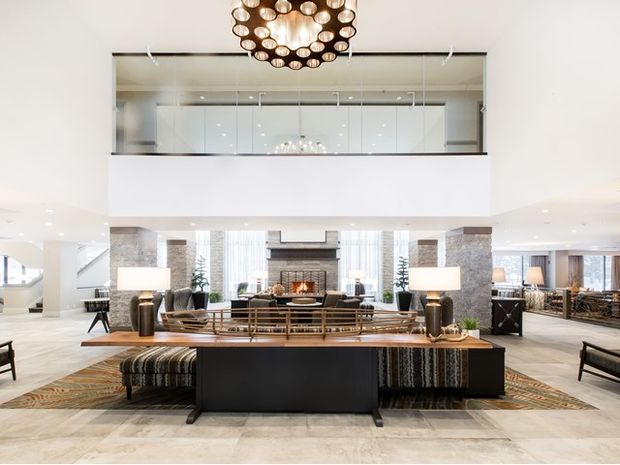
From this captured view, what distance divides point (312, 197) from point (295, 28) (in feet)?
12.6

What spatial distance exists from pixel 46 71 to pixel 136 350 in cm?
477

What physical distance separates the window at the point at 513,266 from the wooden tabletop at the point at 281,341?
19301mm

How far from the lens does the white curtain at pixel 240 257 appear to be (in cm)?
1744

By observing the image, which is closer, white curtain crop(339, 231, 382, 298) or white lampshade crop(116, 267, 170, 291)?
white lampshade crop(116, 267, 170, 291)

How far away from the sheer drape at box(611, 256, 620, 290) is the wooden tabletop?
842 inches

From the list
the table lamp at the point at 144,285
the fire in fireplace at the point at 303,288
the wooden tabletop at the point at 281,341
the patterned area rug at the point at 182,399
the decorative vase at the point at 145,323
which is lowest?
the patterned area rug at the point at 182,399

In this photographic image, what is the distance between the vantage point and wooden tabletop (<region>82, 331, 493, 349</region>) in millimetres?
3816

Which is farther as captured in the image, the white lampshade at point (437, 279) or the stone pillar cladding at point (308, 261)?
the stone pillar cladding at point (308, 261)

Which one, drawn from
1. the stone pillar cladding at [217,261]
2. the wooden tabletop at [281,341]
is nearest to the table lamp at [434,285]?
the wooden tabletop at [281,341]

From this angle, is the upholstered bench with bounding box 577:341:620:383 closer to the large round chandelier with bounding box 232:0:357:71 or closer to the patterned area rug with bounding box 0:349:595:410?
the patterned area rug with bounding box 0:349:595:410

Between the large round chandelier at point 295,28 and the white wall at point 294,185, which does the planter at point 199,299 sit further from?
the large round chandelier at point 295,28

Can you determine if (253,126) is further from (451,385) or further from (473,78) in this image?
(451,385)

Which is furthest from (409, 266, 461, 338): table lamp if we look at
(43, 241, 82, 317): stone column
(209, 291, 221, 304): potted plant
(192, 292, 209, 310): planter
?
(209, 291, 221, 304): potted plant

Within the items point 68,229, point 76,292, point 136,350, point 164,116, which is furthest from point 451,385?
point 76,292
